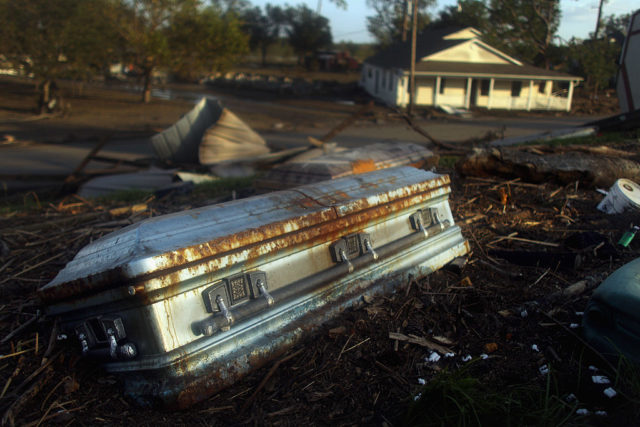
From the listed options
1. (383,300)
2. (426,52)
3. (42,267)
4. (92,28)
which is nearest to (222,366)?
(383,300)

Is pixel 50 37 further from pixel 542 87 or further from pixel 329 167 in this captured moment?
pixel 542 87

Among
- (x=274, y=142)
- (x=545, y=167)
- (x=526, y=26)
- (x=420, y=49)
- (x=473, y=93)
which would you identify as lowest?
(x=274, y=142)

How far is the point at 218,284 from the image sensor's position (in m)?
2.46

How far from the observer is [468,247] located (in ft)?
13.5

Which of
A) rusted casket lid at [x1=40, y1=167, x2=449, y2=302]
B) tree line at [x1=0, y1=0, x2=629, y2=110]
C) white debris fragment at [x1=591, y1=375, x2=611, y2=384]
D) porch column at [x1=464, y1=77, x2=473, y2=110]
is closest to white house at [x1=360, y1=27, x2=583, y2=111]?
porch column at [x1=464, y1=77, x2=473, y2=110]

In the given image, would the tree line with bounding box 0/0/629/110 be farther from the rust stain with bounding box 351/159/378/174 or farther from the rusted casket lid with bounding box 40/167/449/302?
the rusted casket lid with bounding box 40/167/449/302

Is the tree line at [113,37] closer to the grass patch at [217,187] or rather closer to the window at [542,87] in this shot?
the grass patch at [217,187]

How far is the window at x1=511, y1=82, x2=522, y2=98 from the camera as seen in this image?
33.7 m

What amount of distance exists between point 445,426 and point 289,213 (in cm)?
147

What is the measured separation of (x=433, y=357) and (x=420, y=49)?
3642cm

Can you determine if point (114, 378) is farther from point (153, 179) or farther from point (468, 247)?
point (153, 179)

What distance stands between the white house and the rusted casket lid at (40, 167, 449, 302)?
96.3 ft

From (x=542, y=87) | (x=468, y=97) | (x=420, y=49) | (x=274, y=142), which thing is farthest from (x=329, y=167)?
(x=542, y=87)

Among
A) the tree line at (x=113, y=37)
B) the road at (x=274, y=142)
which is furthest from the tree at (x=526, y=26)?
the tree line at (x=113, y=37)
